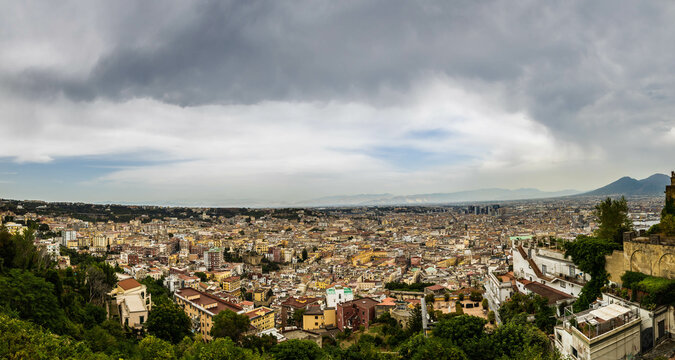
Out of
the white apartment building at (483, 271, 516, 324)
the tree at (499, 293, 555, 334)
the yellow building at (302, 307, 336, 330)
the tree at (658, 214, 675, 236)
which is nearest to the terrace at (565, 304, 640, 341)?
the tree at (499, 293, 555, 334)

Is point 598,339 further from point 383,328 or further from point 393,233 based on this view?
point 393,233

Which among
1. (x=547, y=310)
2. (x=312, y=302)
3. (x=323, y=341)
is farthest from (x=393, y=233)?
(x=547, y=310)

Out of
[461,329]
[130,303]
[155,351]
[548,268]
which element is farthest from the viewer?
[130,303]

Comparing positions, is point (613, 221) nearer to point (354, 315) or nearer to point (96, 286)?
Answer: point (354, 315)

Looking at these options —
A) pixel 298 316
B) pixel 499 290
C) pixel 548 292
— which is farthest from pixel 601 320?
pixel 298 316

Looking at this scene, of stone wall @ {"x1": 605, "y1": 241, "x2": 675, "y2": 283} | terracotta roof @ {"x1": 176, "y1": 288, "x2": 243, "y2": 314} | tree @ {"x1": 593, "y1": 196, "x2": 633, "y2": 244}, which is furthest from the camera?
terracotta roof @ {"x1": 176, "y1": 288, "x2": 243, "y2": 314}

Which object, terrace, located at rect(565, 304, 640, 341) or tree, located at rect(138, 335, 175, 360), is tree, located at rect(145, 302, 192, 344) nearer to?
tree, located at rect(138, 335, 175, 360)
